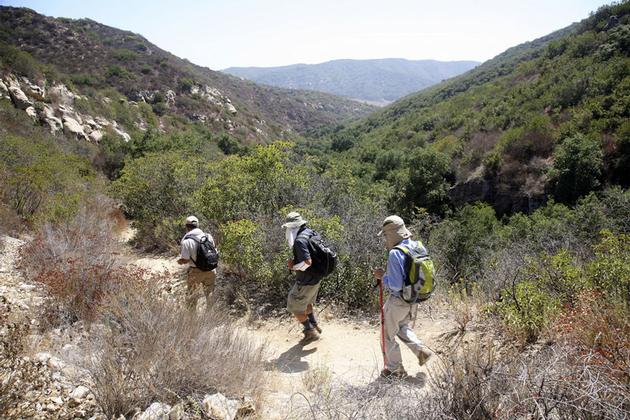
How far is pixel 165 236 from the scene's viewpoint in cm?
1055

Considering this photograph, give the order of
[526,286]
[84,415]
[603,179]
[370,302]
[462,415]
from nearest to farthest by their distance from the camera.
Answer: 1. [462,415]
2. [84,415]
3. [526,286]
4. [370,302]
5. [603,179]

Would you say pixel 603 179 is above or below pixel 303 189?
below

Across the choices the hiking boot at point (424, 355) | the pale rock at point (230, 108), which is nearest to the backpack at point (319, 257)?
the hiking boot at point (424, 355)

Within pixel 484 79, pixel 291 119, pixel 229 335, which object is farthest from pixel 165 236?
pixel 291 119

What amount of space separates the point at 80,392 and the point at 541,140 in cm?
3211

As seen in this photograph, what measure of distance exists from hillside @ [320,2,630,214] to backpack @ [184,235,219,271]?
82.6ft

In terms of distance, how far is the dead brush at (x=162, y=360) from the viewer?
256cm

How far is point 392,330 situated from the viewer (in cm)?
336

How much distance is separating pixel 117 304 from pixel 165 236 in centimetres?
769

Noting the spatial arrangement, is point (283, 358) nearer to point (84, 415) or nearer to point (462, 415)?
point (84, 415)

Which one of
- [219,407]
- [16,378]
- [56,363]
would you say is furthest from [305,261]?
[16,378]

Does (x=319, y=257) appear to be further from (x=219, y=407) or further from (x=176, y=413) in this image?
(x=176, y=413)

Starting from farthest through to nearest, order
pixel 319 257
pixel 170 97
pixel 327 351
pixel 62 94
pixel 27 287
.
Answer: pixel 170 97
pixel 62 94
pixel 27 287
pixel 327 351
pixel 319 257

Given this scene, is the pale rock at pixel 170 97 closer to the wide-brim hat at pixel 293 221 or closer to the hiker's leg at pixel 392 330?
the wide-brim hat at pixel 293 221
